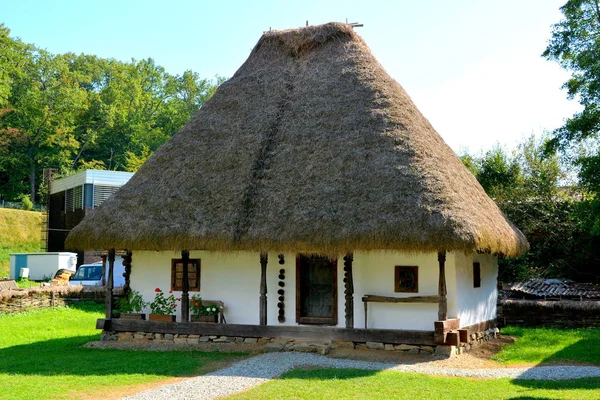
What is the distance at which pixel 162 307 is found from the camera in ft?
57.0

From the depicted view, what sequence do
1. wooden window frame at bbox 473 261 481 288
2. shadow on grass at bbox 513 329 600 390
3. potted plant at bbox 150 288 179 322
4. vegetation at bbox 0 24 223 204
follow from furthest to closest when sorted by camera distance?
vegetation at bbox 0 24 223 204 → wooden window frame at bbox 473 261 481 288 → potted plant at bbox 150 288 179 322 → shadow on grass at bbox 513 329 600 390

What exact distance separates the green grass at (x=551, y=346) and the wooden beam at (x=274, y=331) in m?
2.35

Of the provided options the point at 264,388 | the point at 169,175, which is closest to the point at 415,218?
the point at 264,388

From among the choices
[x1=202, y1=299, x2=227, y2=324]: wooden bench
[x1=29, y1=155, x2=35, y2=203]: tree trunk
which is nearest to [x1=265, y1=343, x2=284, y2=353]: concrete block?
[x1=202, y1=299, x2=227, y2=324]: wooden bench

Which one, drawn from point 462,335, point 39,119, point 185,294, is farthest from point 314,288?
point 39,119

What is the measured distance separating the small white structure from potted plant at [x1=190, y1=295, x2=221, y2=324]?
71.4 feet

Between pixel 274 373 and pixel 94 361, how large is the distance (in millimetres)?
4496

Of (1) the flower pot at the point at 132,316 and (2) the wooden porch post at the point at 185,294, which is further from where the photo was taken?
(1) the flower pot at the point at 132,316

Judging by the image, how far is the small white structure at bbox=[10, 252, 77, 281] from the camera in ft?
118

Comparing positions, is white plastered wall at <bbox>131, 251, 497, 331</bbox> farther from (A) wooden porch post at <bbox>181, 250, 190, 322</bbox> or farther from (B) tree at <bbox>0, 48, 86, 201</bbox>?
(B) tree at <bbox>0, 48, 86, 201</bbox>

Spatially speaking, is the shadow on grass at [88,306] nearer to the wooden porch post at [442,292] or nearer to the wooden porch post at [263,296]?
the wooden porch post at [263,296]

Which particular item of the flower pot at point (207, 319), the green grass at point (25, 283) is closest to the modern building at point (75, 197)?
the green grass at point (25, 283)

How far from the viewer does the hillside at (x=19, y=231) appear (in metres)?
47.5

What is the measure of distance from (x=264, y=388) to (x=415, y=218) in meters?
5.01
